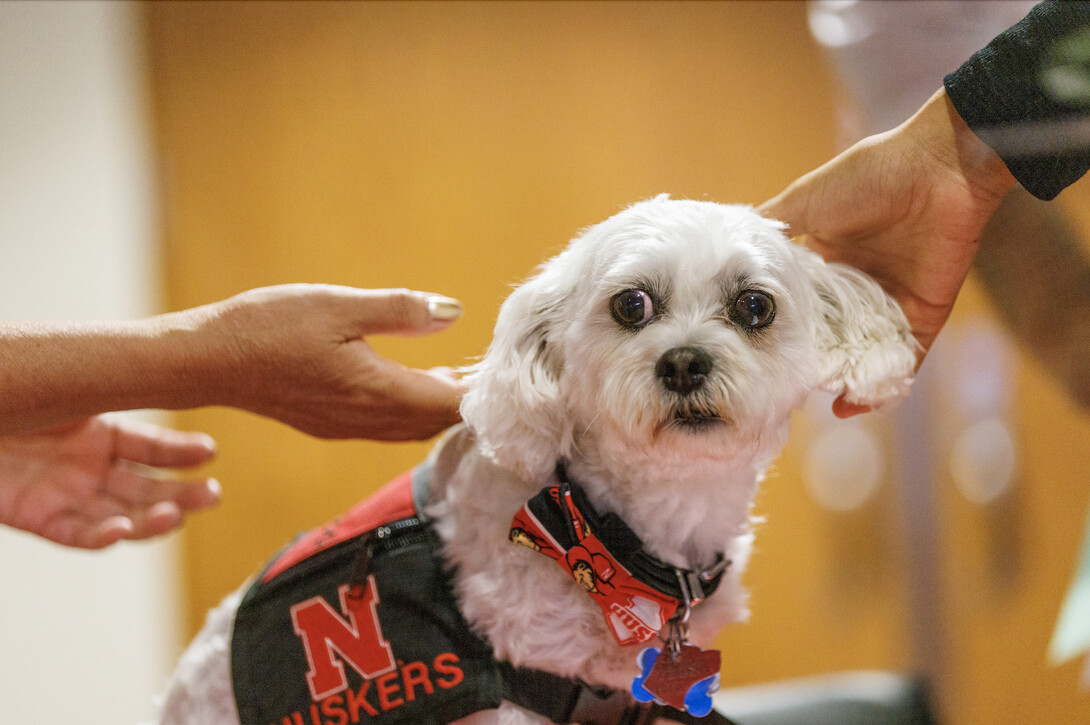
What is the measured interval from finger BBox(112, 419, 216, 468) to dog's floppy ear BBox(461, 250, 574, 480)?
0.53m

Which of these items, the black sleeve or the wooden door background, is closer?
the black sleeve

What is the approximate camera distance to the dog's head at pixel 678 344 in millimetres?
620

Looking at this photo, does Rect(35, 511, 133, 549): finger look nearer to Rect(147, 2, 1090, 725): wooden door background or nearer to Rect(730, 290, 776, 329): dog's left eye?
Rect(147, 2, 1090, 725): wooden door background

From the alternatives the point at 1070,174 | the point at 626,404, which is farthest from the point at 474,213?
the point at 1070,174

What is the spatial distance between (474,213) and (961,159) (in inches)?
24.7

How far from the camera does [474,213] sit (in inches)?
42.8

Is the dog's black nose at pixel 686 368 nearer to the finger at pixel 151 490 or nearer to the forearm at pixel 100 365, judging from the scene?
the forearm at pixel 100 365

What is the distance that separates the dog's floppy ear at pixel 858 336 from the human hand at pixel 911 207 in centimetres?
5

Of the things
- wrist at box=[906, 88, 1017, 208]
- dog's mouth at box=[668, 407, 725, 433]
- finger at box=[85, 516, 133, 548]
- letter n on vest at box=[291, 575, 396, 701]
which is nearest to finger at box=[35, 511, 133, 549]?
finger at box=[85, 516, 133, 548]

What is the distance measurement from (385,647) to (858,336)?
52cm

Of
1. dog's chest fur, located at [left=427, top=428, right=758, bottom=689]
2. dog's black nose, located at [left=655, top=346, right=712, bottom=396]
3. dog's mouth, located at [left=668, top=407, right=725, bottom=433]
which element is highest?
dog's black nose, located at [left=655, top=346, right=712, bottom=396]

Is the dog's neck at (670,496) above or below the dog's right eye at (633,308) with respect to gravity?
below

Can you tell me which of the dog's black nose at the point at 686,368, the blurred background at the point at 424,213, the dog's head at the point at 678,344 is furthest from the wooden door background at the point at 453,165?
the dog's black nose at the point at 686,368

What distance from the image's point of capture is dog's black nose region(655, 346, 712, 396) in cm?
60
